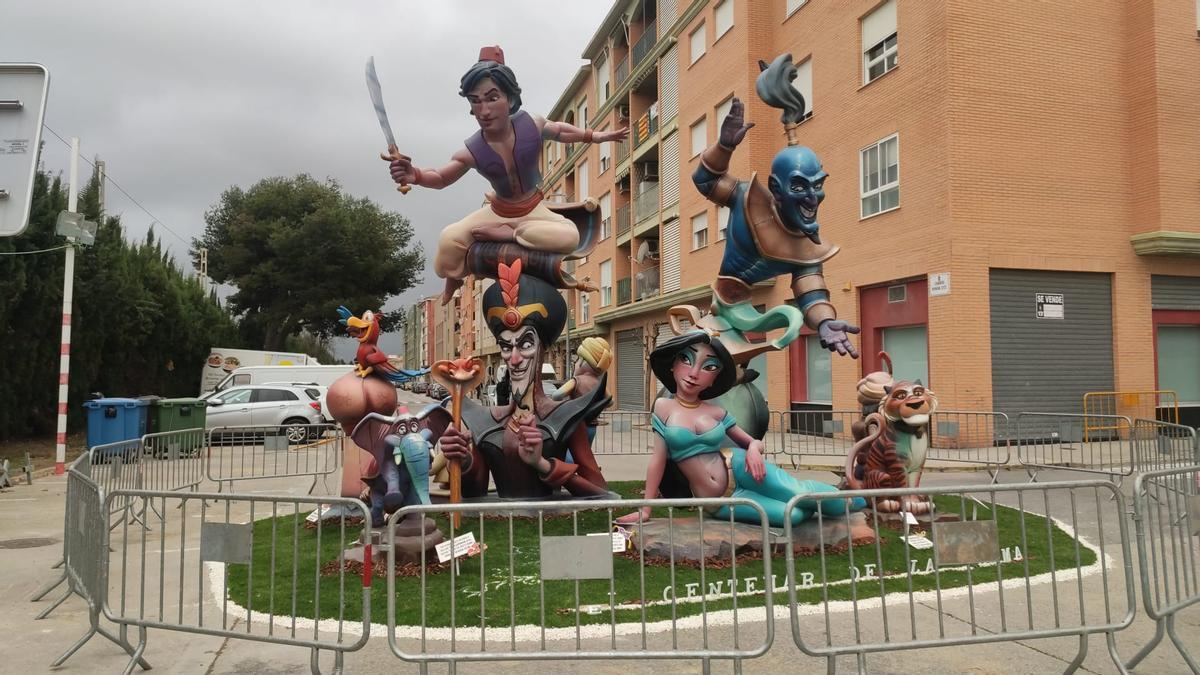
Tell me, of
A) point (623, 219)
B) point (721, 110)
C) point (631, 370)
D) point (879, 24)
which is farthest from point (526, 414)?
point (623, 219)

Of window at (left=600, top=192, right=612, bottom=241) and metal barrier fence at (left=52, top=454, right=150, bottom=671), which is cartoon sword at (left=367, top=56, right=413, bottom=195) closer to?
metal barrier fence at (left=52, top=454, right=150, bottom=671)

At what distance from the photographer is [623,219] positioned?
3089 cm

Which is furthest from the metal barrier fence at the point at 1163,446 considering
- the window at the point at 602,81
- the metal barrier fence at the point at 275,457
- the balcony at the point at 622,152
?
the window at the point at 602,81

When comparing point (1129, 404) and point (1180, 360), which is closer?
point (1129, 404)

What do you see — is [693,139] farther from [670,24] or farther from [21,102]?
[21,102]

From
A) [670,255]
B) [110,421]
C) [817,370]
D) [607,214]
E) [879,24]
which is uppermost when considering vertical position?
[879,24]

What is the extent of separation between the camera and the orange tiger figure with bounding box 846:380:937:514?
6.77m

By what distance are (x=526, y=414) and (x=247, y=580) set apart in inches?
104

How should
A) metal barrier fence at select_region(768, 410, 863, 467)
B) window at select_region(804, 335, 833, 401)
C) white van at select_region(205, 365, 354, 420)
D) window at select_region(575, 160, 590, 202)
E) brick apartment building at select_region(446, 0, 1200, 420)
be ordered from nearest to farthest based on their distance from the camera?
metal barrier fence at select_region(768, 410, 863, 467) < brick apartment building at select_region(446, 0, 1200, 420) < window at select_region(804, 335, 833, 401) < white van at select_region(205, 365, 354, 420) < window at select_region(575, 160, 590, 202)

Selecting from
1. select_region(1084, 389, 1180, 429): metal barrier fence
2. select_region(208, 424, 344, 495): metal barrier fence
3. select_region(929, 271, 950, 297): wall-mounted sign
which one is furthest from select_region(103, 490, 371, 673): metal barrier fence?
select_region(1084, 389, 1180, 429): metal barrier fence

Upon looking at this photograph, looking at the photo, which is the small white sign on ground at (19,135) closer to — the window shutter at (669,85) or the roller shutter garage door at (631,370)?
the window shutter at (669,85)

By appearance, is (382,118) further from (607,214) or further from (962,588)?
(607,214)

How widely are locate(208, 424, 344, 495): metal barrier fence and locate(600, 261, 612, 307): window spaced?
17.0 meters

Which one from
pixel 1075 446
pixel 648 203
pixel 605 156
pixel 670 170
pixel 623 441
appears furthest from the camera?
pixel 605 156
